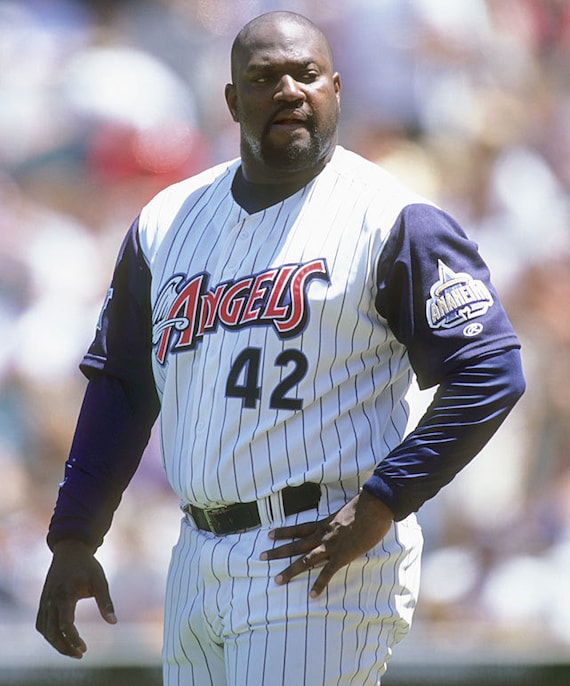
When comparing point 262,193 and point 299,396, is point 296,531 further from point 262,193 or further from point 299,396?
point 262,193

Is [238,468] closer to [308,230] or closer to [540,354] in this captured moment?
[308,230]

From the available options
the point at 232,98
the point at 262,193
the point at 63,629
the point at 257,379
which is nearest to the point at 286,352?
the point at 257,379

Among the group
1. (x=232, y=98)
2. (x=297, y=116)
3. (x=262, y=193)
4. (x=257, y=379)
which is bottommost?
(x=257, y=379)

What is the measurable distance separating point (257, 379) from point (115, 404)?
0.48 meters

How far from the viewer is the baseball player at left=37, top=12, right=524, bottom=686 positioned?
2312 millimetres

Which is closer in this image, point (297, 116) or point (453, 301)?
point (453, 301)

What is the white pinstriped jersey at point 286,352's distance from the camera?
238 centimetres

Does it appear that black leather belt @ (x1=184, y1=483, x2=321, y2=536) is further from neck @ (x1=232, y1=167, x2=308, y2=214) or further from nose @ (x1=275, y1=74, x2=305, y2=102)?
nose @ (x1=275, y1=74, x2=305, y2=102)

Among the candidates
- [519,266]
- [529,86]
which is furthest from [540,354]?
[529,86]

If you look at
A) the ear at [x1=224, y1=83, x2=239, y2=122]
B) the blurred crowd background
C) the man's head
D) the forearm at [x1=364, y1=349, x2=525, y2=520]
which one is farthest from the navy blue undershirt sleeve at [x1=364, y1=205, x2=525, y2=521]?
the blurred crowd background

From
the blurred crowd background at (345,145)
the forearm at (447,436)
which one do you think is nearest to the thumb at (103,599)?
the forearm at (447,436)

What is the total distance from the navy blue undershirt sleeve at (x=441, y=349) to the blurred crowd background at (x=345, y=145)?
2.39m

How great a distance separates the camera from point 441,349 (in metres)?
2.34

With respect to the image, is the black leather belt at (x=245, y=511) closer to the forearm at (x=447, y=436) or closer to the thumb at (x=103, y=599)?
the forearm at (x=447, y=436)
